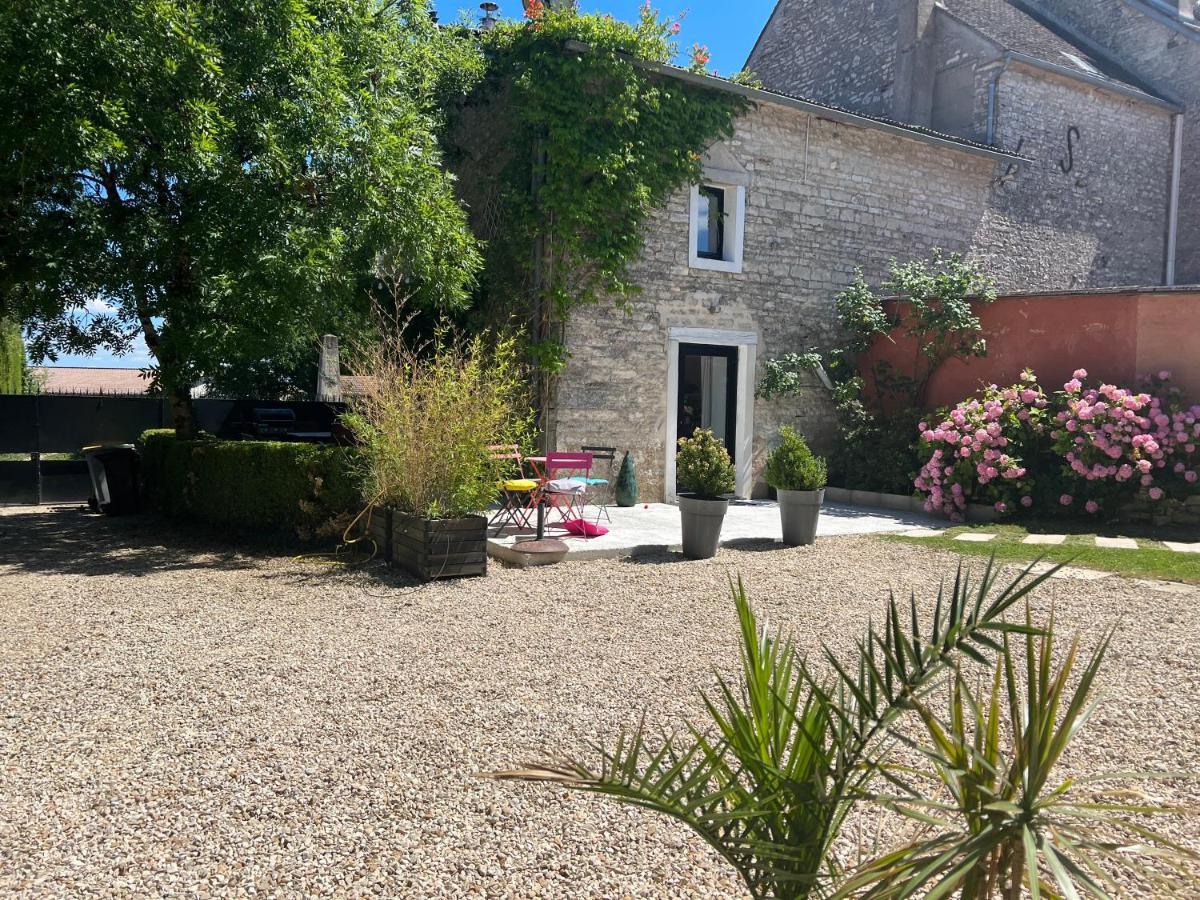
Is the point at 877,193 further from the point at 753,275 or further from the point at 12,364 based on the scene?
the point at 12,364

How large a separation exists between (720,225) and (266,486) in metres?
6.89

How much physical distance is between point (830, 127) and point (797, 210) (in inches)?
53.3

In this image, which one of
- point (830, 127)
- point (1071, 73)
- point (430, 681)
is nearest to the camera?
point (430, 681)

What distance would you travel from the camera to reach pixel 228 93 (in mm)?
6844

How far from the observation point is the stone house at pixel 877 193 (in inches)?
424

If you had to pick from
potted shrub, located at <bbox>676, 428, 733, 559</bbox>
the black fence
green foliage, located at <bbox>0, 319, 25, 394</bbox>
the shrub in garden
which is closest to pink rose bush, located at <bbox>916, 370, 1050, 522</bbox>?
potted shrub, located at <bbox>676, 428, 733, 559</bbox>

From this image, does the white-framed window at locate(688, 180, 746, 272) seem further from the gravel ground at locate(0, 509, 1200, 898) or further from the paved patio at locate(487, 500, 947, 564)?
the gravel ground at locate(0, 509, 1200, 898)

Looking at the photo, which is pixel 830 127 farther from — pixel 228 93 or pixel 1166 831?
pixel 1166 831

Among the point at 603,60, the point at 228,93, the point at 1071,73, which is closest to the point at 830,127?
the point at 603,60

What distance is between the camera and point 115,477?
951 centimetres

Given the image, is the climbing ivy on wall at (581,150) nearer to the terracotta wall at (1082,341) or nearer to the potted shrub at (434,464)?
the potted shrub at (434,464)

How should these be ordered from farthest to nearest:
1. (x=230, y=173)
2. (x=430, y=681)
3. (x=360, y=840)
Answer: (x=230, y=173) → (x=430, y=681) → (x=360, y=840)

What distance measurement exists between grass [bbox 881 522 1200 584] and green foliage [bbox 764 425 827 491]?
1233 millimetres

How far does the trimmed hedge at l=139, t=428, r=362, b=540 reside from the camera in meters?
7.29
